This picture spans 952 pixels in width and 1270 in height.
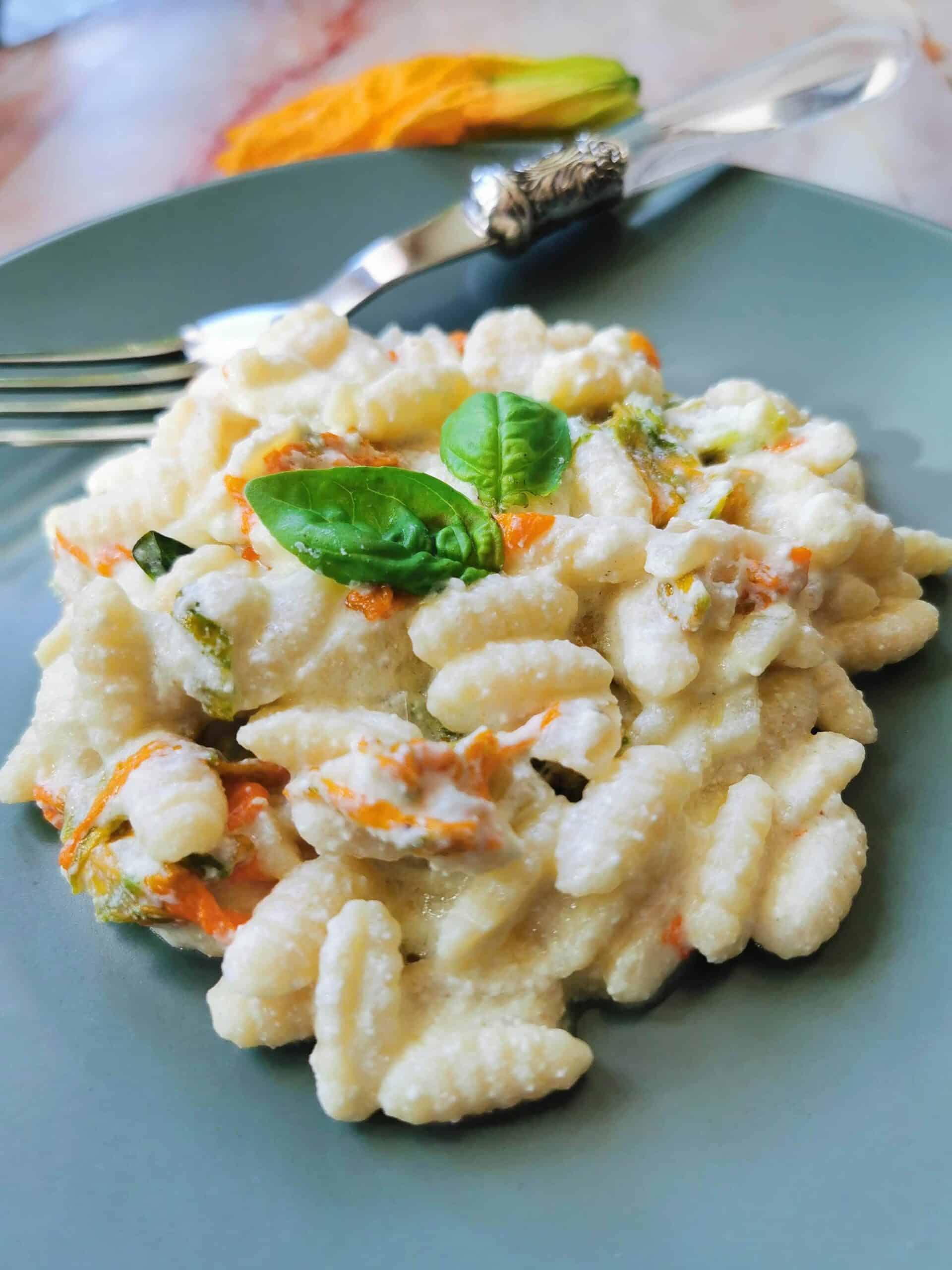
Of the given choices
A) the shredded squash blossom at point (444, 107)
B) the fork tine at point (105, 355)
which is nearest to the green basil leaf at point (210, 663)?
the fork tine at point (105, 355)

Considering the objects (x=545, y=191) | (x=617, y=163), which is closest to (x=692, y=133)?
(x=617, y=163)

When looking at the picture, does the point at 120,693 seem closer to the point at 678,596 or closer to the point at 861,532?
the point at 678,596

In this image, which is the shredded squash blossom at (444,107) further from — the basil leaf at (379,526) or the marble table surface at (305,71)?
the basil leaf at (379,526)

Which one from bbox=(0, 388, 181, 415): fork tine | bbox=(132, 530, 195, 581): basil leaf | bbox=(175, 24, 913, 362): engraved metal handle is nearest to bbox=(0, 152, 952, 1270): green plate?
bbox=(132, 530, 195, 581): basil leaf

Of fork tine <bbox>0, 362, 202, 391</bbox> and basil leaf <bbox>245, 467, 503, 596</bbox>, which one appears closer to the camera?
basil leaf <bbox>245, 467, 503, 596</bbox>

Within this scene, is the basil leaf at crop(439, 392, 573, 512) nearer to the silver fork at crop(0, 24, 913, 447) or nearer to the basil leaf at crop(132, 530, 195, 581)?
the basil leaf at crop(132, 530, 195, 581)
